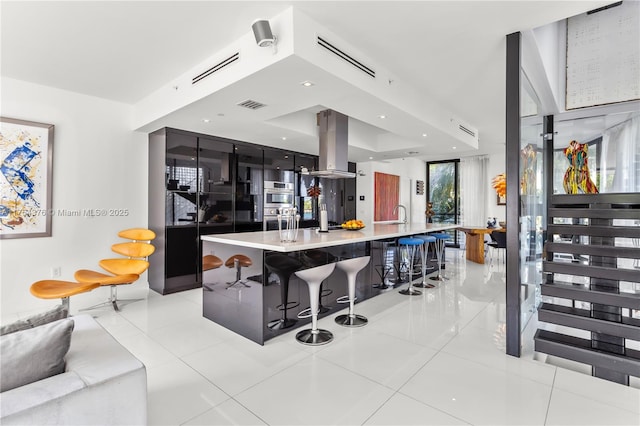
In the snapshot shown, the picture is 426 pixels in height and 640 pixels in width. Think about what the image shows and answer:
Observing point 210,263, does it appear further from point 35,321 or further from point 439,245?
point 439,245

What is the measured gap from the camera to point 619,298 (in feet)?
8.49

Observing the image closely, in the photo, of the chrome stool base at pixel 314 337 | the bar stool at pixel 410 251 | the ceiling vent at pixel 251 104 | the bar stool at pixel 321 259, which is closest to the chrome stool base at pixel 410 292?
the bar stool at pixel 410 251

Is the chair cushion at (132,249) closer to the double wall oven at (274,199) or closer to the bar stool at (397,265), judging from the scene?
the double wall oven at (274,199)

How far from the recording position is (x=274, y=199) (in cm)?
572

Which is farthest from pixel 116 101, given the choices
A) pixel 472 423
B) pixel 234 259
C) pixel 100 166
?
pixel 472 423

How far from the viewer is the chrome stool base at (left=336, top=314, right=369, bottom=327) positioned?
328 cm

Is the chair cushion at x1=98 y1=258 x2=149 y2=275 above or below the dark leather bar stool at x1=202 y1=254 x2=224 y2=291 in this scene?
below

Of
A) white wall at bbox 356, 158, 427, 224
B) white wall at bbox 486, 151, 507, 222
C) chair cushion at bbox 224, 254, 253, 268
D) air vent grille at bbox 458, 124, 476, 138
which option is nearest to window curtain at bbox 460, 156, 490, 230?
white wall at bbox 486, 151, 507, 222

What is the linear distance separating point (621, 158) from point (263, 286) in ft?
17.9

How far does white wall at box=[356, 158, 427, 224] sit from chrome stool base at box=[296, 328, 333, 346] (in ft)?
16.7

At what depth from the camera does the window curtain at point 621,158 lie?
4.38 metres

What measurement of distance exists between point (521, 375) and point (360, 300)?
2038mm

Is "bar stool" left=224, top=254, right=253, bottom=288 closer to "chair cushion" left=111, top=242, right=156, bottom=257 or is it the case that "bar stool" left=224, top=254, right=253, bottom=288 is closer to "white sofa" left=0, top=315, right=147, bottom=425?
"white sofa" left=0, top=315, right=147, bottom=425

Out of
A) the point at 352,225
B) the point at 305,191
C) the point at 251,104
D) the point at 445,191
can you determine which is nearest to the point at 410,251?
the point at 352,225
